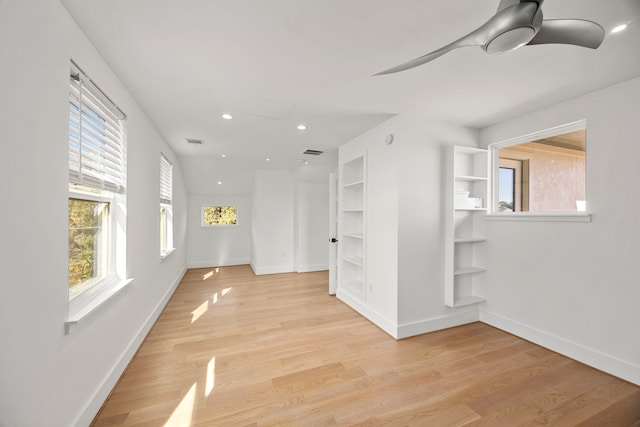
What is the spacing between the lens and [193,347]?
8.21 feet

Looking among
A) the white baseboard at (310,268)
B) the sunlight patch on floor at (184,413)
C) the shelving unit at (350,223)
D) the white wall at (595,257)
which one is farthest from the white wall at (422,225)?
the white baseboard at (310,268)

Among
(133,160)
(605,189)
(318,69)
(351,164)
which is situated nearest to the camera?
(318,69)

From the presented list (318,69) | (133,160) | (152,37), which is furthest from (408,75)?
(133,160)

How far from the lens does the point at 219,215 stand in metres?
6.58

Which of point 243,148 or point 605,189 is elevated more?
point 243,148

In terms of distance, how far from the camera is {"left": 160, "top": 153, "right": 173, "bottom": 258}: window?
12.7 ft

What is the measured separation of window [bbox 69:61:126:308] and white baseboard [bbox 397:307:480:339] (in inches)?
110

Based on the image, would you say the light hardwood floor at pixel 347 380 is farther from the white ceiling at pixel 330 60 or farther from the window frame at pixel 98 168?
the white ceiling at pixel 330 60

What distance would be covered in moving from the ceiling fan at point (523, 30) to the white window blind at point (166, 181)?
Result: 377 cm

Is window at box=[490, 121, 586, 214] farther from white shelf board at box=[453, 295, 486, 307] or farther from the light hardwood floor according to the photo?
the light hardwood floor

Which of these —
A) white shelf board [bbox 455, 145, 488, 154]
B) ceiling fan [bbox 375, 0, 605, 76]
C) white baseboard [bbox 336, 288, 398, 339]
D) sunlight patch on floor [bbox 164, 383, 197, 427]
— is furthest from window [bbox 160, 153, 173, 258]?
white shelf board [bbox 455, 145, 488, 154]

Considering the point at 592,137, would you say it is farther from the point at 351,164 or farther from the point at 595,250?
the point at 351,164

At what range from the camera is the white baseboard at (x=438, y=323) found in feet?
8.91

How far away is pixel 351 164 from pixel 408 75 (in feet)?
6.53
